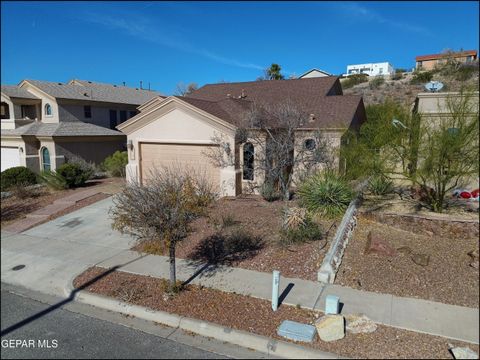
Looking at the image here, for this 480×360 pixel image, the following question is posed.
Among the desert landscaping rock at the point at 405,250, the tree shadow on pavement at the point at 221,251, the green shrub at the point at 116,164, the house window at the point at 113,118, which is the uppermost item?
the house window at the point at 113,118

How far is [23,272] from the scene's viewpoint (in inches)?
255

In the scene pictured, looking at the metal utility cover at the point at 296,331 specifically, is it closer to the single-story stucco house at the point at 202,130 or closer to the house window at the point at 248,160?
the single-story stucco house at the point at 202,130

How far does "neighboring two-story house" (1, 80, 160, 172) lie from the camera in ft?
71.3

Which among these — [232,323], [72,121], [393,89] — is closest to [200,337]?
[232,323]

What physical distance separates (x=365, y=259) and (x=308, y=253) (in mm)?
1372

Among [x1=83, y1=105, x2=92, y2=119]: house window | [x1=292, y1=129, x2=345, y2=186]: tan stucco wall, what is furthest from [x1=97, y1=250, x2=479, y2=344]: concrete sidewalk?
[x1=83, y1=105, x2=92, y2=119]: house window

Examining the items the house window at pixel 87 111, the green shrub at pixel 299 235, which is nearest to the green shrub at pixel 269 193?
the green shrub at pixel 299 235

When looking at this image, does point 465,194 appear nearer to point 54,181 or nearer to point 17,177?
point 54,181

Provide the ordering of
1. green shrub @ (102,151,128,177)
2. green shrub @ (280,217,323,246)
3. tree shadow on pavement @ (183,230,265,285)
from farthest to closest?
green shrub @ (102,151,128,177), green shrub @ (280,217,323,246), tree shadow on pavement @ (183,230,265,285)

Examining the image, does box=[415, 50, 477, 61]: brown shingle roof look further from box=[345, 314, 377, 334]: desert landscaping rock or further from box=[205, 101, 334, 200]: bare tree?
box=[345, 314, 377, 334]: desert landscaping rock

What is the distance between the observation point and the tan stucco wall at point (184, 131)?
14688 millimetres

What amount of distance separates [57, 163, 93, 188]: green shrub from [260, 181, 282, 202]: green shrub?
1012cm

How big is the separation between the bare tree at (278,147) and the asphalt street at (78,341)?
27.7ft

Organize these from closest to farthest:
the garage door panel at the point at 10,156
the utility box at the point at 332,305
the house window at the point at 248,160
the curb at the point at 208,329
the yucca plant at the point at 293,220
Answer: the curb at the point at 208,329 < the utility box at the point at 332,305 < the yucca plant at the point at 293,220 < the house window at the point at 248,160 < the garage door panel at the point at 10,156
